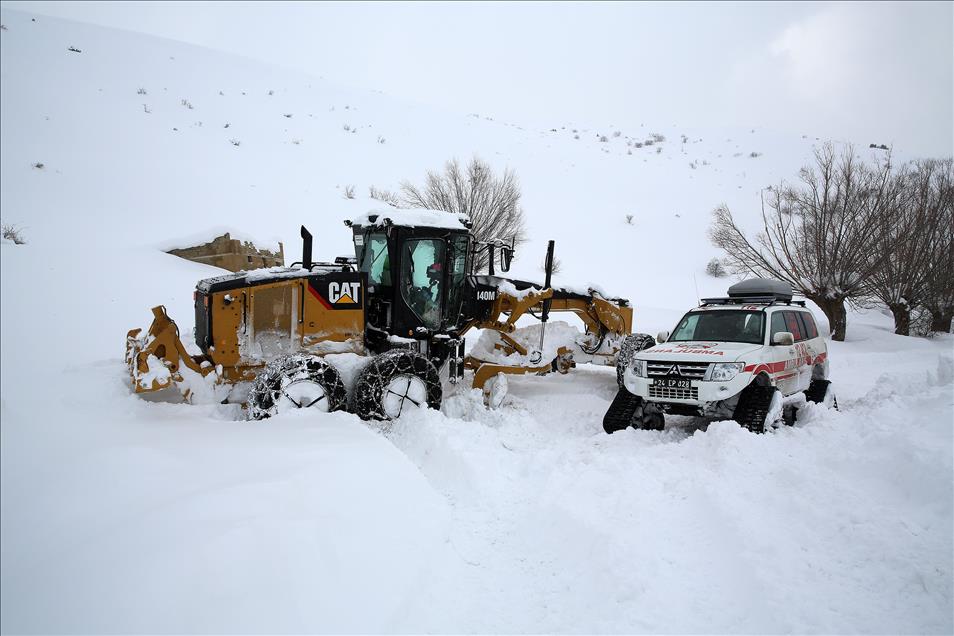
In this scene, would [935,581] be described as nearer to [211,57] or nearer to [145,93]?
[145,93]

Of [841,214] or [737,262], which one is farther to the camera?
→ [737,262]

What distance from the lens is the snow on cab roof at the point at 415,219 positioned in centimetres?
771

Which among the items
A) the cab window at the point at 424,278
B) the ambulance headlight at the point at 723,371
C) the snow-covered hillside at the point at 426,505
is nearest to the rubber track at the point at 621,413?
the snow-covered hillside at the point at 426,505

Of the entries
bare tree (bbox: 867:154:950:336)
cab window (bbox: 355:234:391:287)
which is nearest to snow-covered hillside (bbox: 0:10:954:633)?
cab window (bbox: 355:234:391:287)

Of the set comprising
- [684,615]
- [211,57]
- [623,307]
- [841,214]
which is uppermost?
[211,57]

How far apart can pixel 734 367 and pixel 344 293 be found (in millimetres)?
4960

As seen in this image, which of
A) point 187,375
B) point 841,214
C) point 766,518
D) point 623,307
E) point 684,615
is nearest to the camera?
point 684,615

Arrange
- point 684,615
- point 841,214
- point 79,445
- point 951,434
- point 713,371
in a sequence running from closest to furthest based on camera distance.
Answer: point 79,445 → point 684,615 → point 951,434 → point 713,371 → point 841,214

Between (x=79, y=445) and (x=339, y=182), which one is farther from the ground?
(x=339, y=182)

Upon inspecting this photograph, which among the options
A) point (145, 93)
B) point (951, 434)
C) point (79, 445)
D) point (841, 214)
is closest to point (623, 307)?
point (951, 434)

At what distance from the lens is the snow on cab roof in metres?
7.71

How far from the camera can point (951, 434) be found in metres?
5.38

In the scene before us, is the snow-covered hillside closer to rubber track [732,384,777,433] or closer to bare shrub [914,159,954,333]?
rubber track [732,384,777,433]

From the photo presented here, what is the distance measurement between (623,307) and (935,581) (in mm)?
7057
